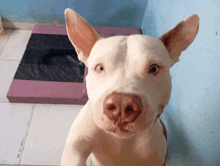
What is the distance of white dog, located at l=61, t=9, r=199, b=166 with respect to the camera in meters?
0.48

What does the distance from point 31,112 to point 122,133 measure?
1.43 m

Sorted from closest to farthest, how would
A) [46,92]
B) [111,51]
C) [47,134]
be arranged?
[111,51] < [47,134] < [46,92]

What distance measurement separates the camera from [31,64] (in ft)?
6.59

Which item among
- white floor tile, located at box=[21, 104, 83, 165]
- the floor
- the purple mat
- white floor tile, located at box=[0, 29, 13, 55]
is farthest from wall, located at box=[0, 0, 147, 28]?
white floor tile, located at box=[21, 104, 83, 165]

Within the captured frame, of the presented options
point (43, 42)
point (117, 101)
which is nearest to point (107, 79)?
point (117, 101)

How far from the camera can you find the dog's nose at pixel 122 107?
45 centimetres

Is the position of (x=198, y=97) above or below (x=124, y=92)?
below

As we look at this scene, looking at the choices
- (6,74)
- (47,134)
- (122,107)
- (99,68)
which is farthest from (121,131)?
(6,74)

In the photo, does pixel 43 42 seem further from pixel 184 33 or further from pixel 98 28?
pixel 184 33

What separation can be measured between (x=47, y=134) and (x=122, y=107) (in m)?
1.31

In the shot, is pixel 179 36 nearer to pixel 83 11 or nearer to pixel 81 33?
pixel 81 33

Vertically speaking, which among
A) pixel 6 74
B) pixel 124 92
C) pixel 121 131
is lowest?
pixel 6 74

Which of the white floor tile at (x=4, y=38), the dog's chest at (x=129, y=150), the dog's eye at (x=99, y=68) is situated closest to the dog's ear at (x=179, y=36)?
the dog's eye at (x=99, y=68)

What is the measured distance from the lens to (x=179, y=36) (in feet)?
2.12
